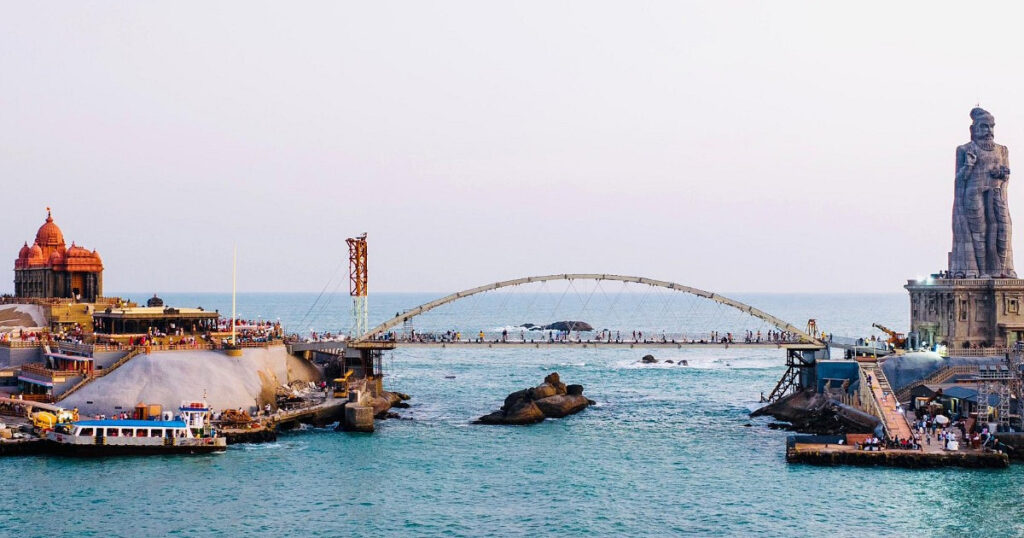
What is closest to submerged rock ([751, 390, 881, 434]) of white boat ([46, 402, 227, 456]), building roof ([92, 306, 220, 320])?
white boat ([46, 402, 227, 456])

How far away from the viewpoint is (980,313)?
7562cm

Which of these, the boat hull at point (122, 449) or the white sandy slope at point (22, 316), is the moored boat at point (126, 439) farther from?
the white sandy slope at point (22, 316)

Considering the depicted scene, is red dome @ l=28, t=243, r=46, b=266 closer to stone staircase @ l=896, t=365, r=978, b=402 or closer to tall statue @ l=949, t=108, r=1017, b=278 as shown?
stone staircase @ l=896, t=365, r=978, b=402

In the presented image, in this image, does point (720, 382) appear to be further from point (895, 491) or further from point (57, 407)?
point (57, 407)

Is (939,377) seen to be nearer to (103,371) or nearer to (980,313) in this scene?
(980,313)

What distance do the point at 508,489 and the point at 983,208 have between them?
46.5 m

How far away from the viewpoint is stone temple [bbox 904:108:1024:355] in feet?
247

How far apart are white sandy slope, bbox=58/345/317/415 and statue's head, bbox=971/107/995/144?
5417 cm

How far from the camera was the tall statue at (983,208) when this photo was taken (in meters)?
76.7

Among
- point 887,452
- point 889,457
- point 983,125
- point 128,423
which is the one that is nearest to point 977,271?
point 983,125

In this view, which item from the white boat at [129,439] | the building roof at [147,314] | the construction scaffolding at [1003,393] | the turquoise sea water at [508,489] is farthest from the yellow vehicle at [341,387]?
the construction scaffolding at [1003,393]

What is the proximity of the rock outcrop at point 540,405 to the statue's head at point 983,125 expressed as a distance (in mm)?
35062

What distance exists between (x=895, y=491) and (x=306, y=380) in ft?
145

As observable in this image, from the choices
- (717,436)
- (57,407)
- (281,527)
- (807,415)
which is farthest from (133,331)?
(807,415)
